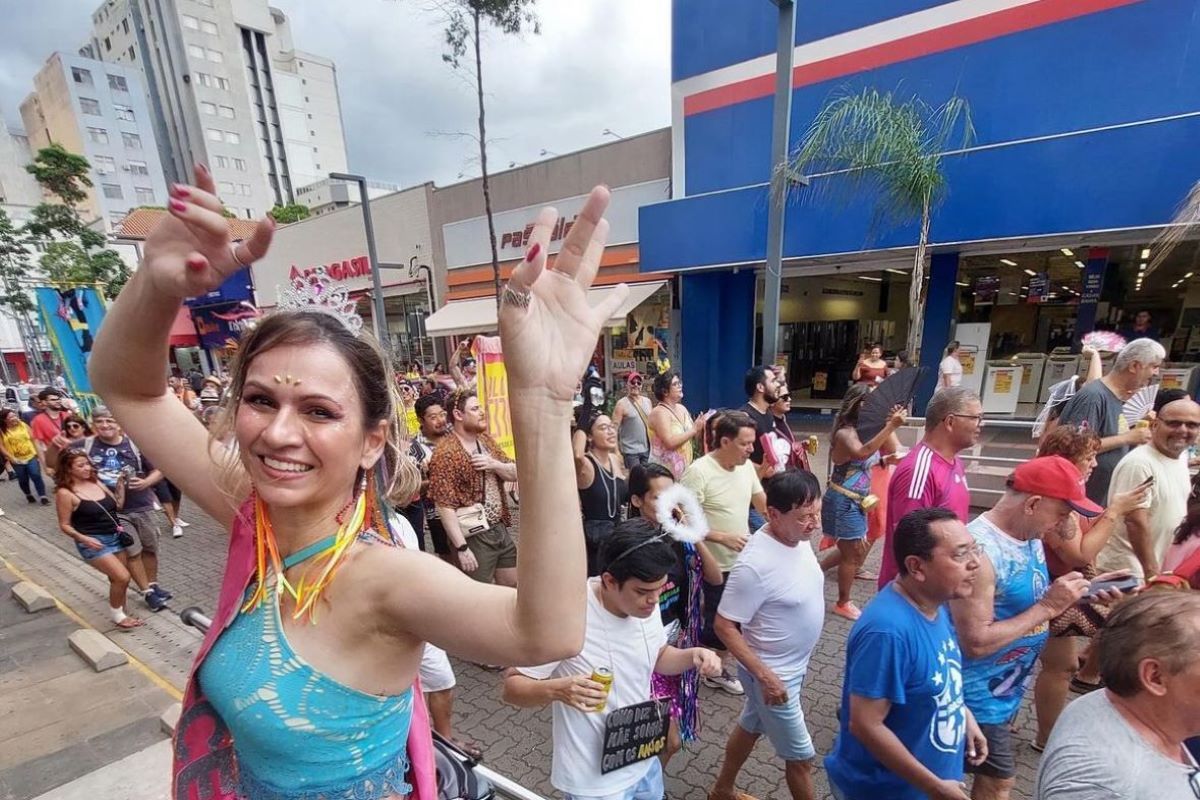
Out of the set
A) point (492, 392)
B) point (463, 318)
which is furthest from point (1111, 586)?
point (463, 318)

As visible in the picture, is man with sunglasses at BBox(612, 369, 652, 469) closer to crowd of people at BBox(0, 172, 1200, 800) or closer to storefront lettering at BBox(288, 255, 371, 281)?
crowd of people at BBox(0, 172, 1200, 800)

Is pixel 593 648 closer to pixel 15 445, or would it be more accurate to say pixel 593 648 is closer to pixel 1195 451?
pixel 1195 451

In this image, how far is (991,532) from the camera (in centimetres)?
219

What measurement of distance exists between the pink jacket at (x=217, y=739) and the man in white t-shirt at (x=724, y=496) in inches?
89.2

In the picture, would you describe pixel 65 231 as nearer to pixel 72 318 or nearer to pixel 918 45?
pixel 72 318

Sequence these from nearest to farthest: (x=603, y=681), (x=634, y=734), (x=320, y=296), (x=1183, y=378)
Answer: (x=320, y=296) → (x=603, y=681) → (x=634, y=734) → (x=1183, y=378)

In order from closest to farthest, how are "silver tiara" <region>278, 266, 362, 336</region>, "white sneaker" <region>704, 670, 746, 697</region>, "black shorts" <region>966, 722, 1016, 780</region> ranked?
"silver tiara" <region>278, 266, 362, 336</region> < "black shorts" <region>966, 722, 1016, 780</region> < "white sneaker" <region>704, 670, 746, 697</region>

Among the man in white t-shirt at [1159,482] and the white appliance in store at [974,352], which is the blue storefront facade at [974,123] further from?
the man in white t-shirt at [1159,482]

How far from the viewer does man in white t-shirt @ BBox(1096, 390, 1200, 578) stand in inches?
110

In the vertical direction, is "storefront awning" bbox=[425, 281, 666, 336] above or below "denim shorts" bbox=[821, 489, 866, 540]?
above

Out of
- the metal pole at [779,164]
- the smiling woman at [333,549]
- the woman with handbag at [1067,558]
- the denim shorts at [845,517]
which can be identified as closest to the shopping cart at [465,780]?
the smiling woman at [333,549]

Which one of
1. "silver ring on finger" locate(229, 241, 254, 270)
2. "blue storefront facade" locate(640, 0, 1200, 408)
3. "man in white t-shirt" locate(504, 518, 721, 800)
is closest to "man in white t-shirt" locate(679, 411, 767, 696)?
"man in white t-shirt" locate(504, 518, 721, 800)

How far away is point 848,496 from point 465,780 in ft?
10.8

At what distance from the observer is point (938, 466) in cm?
274
